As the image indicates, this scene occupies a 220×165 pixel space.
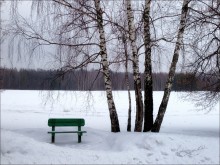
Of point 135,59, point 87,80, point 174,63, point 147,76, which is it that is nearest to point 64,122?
point 87,80

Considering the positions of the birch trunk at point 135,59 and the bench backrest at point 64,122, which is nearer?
the bench backrest at point 64,122

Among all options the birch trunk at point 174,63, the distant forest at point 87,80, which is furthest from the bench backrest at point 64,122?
the birch trunk at point 174,63

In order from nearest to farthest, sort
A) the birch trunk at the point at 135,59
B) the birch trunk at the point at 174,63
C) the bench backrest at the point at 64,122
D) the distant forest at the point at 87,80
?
the bench backrest at the point at 64,122 < the birch trunk at the point at 135,59 < the distant forest at the point at 87,80 < the birch trunk at the point at 174,63

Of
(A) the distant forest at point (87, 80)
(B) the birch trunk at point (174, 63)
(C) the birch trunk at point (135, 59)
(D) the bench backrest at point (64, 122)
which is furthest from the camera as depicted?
(B) the birch trunk at point (174, 63)

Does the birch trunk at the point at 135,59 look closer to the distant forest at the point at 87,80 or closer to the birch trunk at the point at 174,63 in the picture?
the birch trunk at the point at 174,63

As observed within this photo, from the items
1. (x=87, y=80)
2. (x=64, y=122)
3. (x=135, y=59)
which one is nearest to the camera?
(x=64, y=122)

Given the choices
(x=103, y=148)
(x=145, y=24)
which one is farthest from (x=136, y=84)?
(x=103, y=148)

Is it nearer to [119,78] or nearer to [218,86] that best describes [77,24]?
[119,78]

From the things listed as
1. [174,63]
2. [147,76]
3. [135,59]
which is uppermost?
[135,59]

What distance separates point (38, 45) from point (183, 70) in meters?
5.80

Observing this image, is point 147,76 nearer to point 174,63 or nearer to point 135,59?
point 135,59

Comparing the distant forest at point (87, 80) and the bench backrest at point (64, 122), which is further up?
the distant forest at point (87, 80)

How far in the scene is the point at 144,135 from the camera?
34.0 ft

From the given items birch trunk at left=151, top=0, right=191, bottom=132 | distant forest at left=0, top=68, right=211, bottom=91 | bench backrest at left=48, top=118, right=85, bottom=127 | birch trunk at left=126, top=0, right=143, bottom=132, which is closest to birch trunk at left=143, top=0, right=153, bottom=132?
birch trunk at left=151, top=0, right=191, bottom=132
